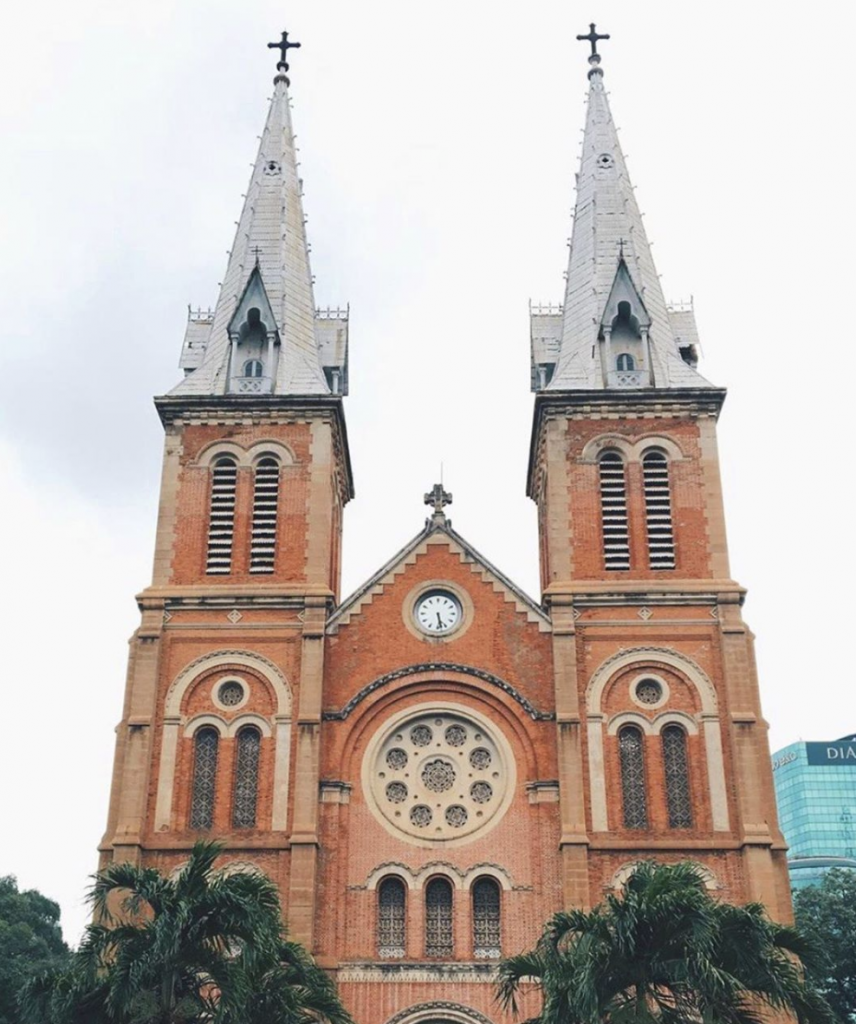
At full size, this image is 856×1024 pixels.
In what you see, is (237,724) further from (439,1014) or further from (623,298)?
(623,298)

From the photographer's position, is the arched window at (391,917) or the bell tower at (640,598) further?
the bell tower at (640,598)

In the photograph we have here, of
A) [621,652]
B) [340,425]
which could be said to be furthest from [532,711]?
[340,425]

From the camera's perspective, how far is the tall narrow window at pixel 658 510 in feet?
119

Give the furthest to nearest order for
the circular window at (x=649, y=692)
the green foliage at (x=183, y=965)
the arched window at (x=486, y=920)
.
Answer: the circular window at (x=649, y=692)
the arched window at (x=486, y=920)
the green foliage at (x=183, y=965)

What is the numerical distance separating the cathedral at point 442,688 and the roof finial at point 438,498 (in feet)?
0.62

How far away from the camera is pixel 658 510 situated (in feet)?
122

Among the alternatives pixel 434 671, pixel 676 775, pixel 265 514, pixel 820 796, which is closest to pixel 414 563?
pixel 434 671

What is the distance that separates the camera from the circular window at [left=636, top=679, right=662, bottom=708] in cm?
3438

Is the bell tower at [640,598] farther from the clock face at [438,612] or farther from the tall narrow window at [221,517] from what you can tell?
the tall narrow window at [221,517]

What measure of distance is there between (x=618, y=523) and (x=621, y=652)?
3.83m

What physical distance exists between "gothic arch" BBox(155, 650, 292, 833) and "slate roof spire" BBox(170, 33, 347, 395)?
8.14 m

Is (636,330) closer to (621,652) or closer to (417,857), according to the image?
(621,652)

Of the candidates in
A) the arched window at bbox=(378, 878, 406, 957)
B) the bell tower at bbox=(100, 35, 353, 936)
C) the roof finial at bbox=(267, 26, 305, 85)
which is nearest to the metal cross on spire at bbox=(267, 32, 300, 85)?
the roof finial at bbox=(267, 26, 305, 85)

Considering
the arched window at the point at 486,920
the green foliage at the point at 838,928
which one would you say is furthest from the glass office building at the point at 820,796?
the arched window at the point at 486,920
